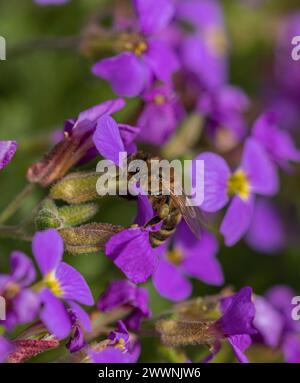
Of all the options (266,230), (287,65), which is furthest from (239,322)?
(287,65)

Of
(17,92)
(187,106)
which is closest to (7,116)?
(17,92)

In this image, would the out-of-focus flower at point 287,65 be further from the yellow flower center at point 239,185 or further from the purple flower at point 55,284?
the purple flower at point 55,284

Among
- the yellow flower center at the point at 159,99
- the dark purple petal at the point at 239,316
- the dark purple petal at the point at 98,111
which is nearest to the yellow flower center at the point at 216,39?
the yellow flower center at the point at 159,99

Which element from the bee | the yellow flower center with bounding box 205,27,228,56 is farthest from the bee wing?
the yellow flower center with bounding box 205,27,228,56

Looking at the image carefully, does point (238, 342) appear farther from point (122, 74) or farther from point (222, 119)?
point (222, 119)

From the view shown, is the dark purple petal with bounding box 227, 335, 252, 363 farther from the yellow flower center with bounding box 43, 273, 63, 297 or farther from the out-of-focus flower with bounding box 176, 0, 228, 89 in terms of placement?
the out-of-focus flower with bounding box 176, 0, 228, 89
